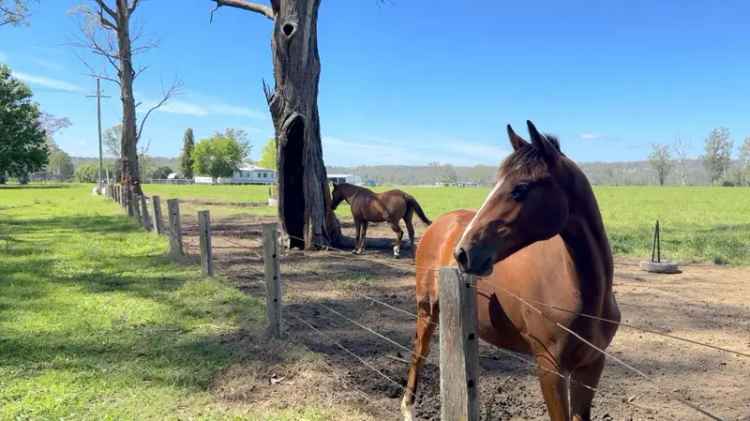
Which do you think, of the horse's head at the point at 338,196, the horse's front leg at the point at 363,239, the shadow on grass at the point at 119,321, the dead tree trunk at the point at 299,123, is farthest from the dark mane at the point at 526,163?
the horse's head at the point at 338,196

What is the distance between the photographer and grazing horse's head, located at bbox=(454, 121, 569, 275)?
90.5 inches

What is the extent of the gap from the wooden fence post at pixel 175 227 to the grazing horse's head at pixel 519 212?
25.5ft

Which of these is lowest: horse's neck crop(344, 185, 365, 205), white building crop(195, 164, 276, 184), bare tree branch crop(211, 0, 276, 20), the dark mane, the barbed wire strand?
the barbed wire strand

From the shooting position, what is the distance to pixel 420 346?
3.87 metres

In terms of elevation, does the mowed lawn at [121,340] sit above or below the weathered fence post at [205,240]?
below

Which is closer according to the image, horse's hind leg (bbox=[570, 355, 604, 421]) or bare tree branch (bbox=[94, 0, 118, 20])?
horse's hind leg (bbox=[570, 355, 604, 421])

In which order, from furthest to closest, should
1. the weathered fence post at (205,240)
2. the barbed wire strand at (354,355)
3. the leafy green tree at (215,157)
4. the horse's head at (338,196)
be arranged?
the leafy green tree at (215,157) < the horse's head at (338,196) < the weathered fence post at (205,240) < the barbed wire strand at (354,355)

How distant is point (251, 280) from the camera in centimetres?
825

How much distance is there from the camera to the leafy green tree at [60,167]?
4948 inches

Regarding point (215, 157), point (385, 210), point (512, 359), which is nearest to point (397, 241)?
point (385, 210)

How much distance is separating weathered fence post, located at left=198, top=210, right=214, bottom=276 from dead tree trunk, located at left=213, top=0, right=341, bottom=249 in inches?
133

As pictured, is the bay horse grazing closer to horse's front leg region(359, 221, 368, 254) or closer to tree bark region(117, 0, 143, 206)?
horse's front leg region(359, 221, 368, 254)

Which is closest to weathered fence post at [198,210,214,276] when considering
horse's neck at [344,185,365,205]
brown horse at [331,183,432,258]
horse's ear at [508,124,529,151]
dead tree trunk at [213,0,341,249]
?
dead tree trunk at [213,0,341,249]

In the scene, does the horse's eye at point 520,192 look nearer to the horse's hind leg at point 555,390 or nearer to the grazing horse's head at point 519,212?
the grazing horse's head at point 519,212
